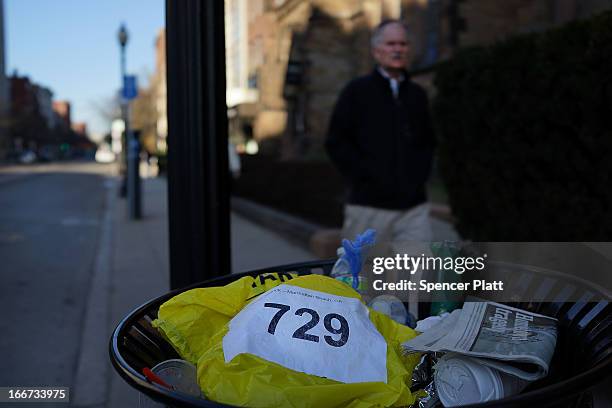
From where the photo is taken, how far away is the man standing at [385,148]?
332 cm

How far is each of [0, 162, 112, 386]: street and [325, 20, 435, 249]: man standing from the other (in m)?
2.19

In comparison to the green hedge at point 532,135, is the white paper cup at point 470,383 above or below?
below

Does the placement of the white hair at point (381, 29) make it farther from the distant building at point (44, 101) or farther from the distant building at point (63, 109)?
the distant building at point (63, 109)

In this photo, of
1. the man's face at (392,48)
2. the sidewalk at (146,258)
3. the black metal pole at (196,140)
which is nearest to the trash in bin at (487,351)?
the black metal pole at (196,140)

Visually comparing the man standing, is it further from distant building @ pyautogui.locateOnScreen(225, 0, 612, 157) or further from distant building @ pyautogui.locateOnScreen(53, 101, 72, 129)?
distant building @ pyautogui.locateOnScreen(53, 101, 72, 129)

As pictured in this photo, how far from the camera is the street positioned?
4.12m

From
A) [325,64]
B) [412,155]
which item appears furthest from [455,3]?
[412,155]

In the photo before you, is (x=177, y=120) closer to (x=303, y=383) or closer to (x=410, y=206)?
(x=303, y=383)

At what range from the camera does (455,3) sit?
15234 mm

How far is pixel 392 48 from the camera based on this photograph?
3.10 meters

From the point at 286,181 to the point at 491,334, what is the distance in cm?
1320

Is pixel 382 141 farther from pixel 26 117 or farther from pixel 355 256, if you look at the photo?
pixel 26 117

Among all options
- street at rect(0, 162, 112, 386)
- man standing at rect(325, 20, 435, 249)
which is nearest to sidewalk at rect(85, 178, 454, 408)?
street at rect(0, 162, 112, 386)

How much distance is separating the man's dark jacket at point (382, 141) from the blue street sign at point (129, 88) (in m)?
13.0
